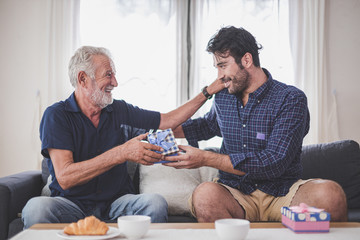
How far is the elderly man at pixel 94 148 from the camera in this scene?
204cm

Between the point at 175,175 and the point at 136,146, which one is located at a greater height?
the point at 136,146

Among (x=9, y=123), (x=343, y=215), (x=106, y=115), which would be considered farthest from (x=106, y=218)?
(x=9, y=123)

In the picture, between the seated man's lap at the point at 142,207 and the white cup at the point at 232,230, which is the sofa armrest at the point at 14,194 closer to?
the seated man's lap at the point at 142,207

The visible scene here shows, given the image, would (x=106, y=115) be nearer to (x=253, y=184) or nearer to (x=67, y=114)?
(x=67, y=114)

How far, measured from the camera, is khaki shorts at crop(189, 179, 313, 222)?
210 centimetres

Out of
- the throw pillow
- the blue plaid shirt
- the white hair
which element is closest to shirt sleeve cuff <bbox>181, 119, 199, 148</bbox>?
the blue plaid shirt

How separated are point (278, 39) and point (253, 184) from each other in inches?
87.8

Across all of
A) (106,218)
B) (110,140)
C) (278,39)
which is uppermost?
(278,39)

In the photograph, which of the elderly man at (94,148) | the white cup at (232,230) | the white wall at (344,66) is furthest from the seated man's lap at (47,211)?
the white wall at (344,66)

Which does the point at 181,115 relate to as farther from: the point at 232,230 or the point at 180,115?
the point at 232,230

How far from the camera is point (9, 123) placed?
377 centimetres

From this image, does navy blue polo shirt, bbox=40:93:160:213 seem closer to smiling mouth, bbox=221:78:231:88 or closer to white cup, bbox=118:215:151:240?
smiling mouth, bbox=221:78:231:88

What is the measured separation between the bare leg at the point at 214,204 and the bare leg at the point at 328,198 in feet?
1.15

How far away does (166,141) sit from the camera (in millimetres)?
2029
